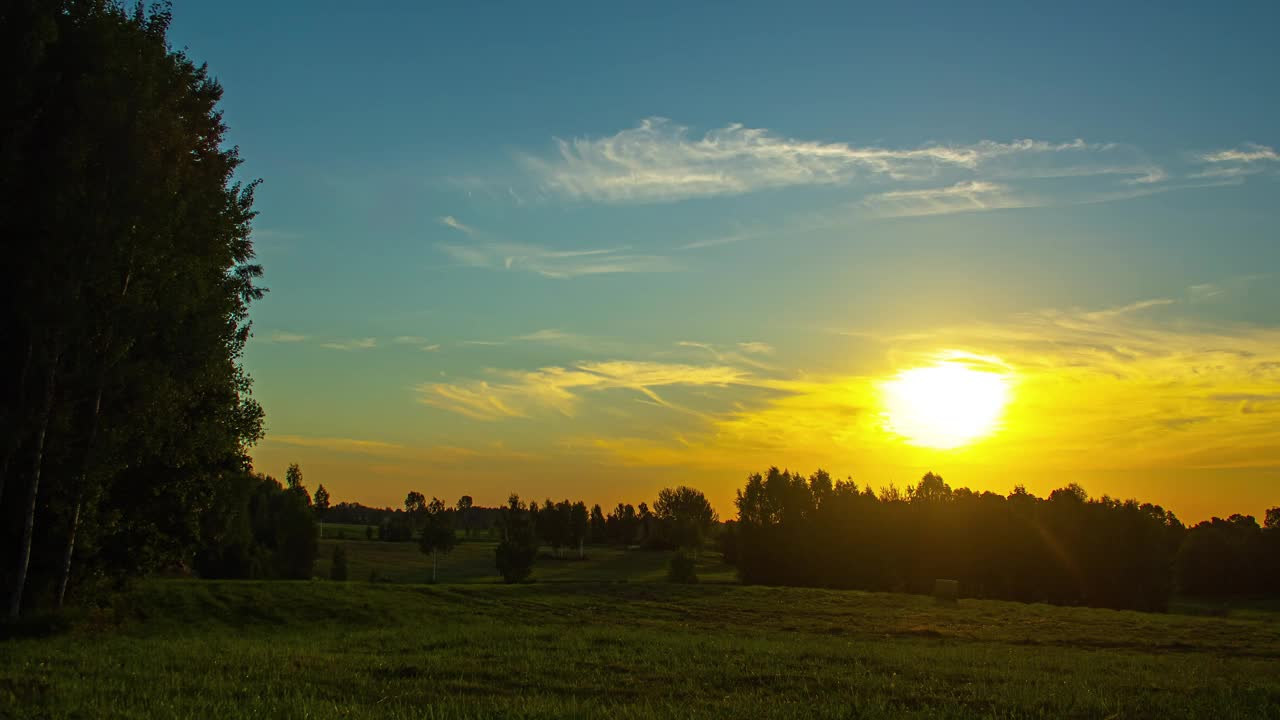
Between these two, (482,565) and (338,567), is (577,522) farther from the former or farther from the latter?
(338,567)

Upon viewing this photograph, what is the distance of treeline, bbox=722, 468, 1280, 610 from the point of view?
99.1 meters

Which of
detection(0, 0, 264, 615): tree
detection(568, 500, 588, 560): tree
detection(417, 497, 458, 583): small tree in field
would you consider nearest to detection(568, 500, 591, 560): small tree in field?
detection(568, 500, 588, 560): tree

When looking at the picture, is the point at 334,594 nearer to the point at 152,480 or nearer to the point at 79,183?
the point at 152,480

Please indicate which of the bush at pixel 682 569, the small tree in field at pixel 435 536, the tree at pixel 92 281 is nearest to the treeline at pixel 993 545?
the bush at pixel 682 569

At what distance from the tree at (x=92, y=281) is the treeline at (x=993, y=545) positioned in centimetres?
9620

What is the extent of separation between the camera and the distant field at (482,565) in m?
118

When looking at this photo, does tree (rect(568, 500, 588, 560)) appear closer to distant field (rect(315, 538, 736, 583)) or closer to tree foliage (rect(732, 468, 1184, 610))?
distant field (rect(315, 538, 736, 583))

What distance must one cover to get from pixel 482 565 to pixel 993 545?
8379cm

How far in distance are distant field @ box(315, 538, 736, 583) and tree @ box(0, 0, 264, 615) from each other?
81932 millimetres

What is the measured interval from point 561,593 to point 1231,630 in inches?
1807

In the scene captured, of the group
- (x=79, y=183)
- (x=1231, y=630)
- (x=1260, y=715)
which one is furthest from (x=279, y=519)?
(x=1260, y=715)

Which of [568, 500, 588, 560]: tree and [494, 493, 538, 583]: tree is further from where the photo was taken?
[568, 500, 588, 560]: tree

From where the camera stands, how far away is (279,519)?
109 meters

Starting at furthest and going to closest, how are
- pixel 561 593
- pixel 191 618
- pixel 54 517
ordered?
pixel 561 593 < pixel 191 618 < pixel 54 517
